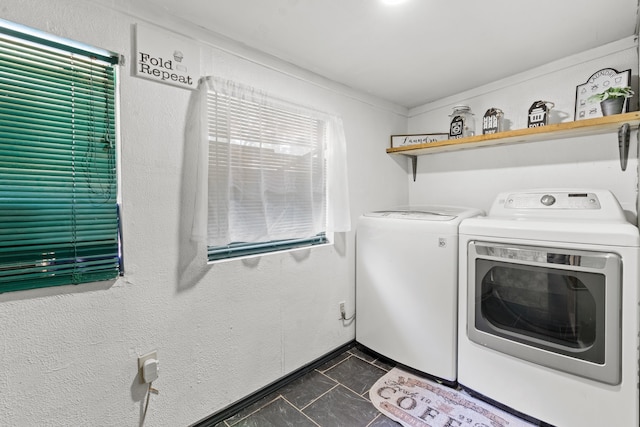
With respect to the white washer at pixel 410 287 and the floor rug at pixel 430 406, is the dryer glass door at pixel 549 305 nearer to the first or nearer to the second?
the white washer at pixel 410 287

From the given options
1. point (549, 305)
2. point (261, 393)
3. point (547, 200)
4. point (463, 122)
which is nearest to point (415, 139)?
point (463, 122)

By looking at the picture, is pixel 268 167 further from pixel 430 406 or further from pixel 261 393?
pixel 430 406

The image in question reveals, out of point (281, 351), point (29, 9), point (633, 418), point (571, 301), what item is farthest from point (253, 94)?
point (633, 418)

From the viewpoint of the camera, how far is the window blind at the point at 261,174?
1493 millimetres

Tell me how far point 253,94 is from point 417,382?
82.8 inches

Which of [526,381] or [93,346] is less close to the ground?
[93,346]

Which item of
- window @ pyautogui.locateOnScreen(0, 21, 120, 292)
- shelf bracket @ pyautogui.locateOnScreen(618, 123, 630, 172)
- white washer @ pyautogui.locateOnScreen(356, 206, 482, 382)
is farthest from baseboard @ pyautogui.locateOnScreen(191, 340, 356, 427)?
shelf bracket @ pyautogui.locateOnScreen(618, 123, 630, 172)

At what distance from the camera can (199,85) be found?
1455 mm

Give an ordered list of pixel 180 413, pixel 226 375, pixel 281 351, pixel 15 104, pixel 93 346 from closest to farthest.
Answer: pixel 15 104 → pixel 93 346 → pixel 180 413 → pixel 226 375 → pixel 281 351

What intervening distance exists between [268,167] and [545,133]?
68.3 inches

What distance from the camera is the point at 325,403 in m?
1.69

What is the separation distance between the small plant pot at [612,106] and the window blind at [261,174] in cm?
161

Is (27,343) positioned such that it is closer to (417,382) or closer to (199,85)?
(199,85)

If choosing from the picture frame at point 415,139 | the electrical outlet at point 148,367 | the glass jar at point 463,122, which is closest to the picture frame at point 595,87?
the glass jar at point 463,122
